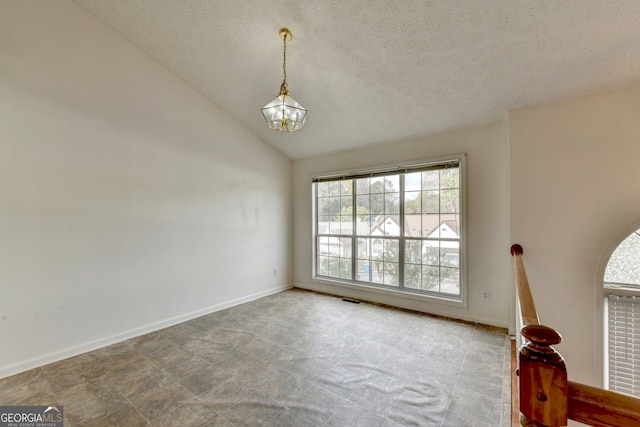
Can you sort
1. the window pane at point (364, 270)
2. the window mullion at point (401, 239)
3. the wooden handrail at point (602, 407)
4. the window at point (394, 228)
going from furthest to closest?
the window pane at point (364, 270) → the window mullion at point (401, 239) → the window at point (394, 228) → the wooden handrail at point (602, 407)

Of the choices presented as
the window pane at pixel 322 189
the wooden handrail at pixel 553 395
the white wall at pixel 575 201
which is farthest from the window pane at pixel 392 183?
the wooden handrail at pixel 553 395

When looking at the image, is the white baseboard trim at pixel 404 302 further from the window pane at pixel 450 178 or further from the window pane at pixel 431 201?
the window pane at pixel 450 178

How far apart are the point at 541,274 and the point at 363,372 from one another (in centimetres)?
201

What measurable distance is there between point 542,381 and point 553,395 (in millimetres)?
34

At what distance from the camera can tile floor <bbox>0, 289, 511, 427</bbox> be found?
1.84 metres

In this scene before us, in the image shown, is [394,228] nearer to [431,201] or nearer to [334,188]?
[431,201]

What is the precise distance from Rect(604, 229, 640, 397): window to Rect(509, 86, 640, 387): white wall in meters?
0.08

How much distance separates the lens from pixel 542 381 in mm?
698

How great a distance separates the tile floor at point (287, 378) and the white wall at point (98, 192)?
37 cm

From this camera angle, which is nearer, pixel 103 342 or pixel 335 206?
pixel 103 342

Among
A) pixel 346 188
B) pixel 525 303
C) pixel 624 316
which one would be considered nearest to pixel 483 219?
pixel 624 316

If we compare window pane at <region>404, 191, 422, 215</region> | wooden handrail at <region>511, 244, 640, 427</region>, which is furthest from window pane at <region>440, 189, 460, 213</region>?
wooden handrail at <region>511, 244, 640, 427</region>

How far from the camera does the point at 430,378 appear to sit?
7.34 feet

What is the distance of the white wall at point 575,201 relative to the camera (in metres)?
2.42
